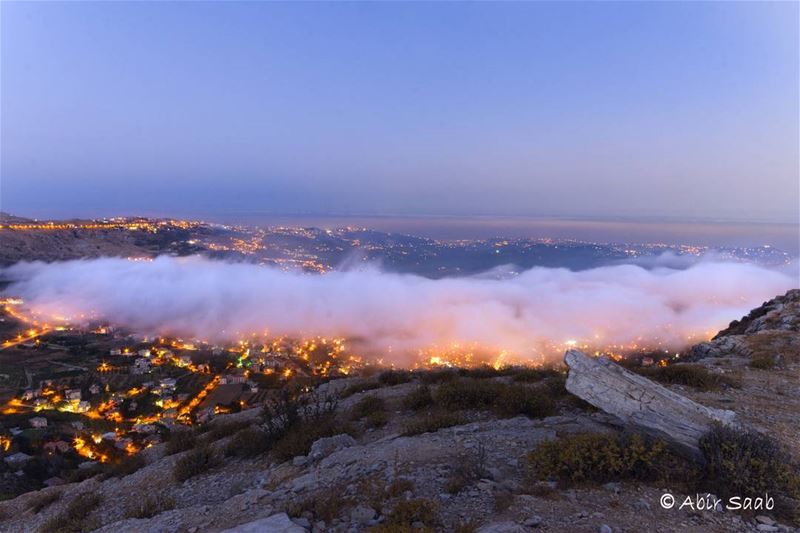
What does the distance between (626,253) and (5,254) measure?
235675 millimetres

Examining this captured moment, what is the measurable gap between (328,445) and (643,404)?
6922mm

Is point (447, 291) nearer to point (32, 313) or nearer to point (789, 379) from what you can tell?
point (789, 379)

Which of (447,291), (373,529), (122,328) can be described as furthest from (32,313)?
(373,529)

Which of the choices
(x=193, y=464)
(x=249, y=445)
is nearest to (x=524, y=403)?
(x=249, y=445)

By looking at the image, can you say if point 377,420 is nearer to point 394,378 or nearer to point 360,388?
point 360,388

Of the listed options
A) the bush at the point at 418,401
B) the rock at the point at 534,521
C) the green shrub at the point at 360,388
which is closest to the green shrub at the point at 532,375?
the bush at the point at 418,401

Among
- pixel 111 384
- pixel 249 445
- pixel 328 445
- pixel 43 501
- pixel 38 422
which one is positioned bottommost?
pixel 111 384

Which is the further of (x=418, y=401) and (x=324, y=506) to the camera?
(x=418, y=401)

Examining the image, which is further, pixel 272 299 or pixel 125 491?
pixel 272 299

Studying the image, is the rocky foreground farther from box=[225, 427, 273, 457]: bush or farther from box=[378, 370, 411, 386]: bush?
box=[378, 370, 411, 386]: bush

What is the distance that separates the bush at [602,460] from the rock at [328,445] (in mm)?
4461

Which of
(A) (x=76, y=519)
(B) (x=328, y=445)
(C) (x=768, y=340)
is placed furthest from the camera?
(C) (x=768, y=340)

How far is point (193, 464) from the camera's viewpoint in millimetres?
9242

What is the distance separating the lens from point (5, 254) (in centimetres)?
10869
